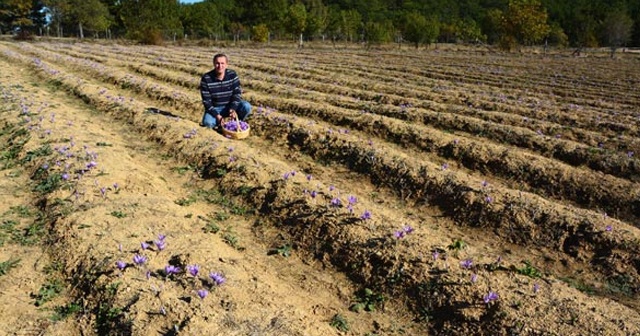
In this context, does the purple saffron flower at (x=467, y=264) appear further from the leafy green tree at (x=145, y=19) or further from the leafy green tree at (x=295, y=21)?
the leafy green tree at (x=295, y=21)

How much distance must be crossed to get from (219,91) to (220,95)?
0.12 m

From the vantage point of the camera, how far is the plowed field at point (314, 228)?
496 centimetres

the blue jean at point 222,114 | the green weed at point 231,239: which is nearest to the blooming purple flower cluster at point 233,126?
the blue jean at point 222,114

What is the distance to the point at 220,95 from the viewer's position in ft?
37.9

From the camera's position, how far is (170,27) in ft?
237

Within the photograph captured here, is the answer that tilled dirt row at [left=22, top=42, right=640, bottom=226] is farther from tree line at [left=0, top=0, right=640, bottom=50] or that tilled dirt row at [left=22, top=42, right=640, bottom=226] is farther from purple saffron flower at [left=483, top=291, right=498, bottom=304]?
tree line at [left=0, top=0, right=640, bottom=50]

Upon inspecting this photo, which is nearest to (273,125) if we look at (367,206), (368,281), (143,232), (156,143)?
(156,143)

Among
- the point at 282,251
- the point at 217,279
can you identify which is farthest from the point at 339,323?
the point at 282,251

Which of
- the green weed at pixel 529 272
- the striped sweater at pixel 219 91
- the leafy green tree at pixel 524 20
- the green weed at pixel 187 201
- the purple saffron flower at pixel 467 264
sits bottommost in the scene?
the green weed at pixel 529 272

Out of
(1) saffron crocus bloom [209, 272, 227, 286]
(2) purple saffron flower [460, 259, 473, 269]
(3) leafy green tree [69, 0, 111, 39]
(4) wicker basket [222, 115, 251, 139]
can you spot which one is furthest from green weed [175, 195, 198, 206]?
(3) leafy green tree [69, 0, 111, 39]

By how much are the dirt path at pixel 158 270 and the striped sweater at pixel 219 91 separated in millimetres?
3219

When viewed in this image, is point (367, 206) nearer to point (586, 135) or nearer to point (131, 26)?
point (586, 135)

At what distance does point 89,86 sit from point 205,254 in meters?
15.5

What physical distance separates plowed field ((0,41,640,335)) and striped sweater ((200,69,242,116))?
843 mm
